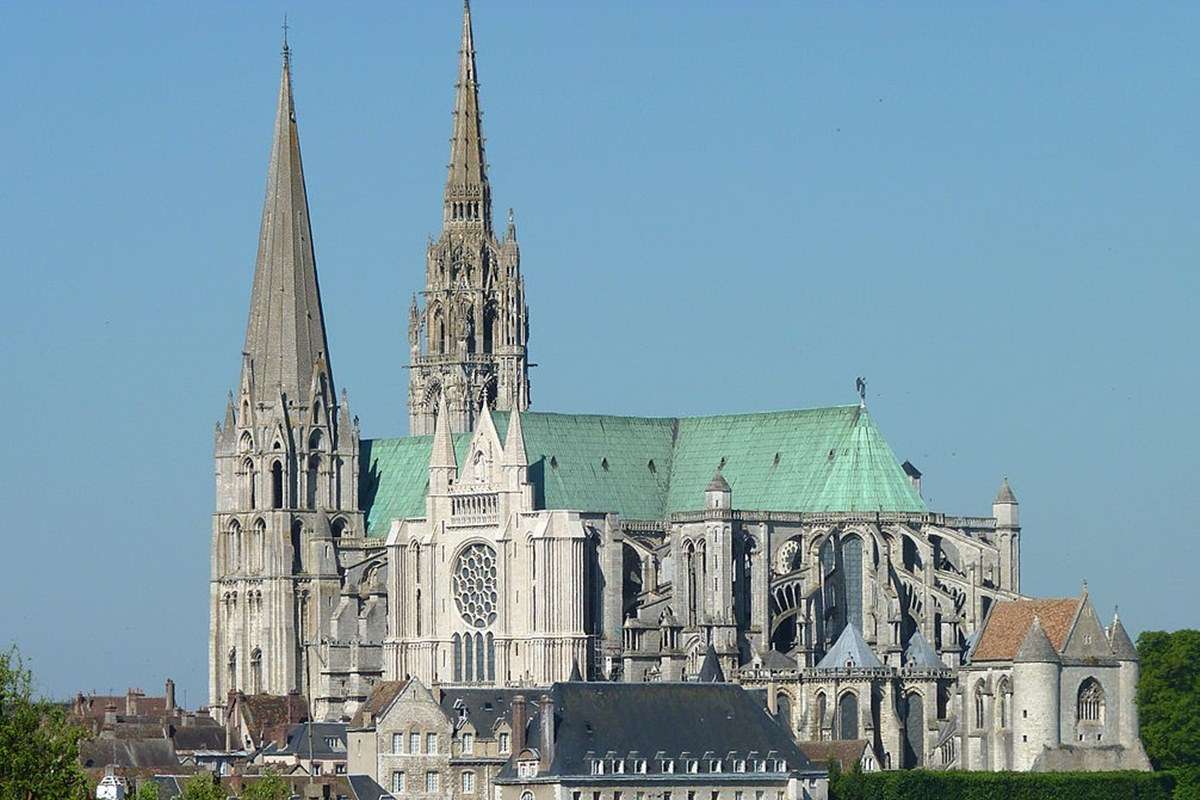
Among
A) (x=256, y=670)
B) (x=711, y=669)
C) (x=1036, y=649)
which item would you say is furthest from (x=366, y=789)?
(x=256, y=670)

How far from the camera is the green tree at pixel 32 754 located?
101938 mm

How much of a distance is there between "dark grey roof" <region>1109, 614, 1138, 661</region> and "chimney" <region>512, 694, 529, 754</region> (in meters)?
26.8

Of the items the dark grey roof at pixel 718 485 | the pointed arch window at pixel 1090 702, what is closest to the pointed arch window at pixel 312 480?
the dark grey roof at pixel 718 485

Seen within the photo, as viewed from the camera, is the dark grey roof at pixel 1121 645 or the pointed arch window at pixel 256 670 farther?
the pointed arch window at pixel 256 670

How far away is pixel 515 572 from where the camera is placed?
171750 millimetres

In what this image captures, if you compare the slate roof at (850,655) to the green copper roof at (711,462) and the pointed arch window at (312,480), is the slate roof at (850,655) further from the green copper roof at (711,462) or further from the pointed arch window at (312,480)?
the pointed arch window at (312,480)

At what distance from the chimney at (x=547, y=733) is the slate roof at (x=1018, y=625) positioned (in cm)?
2289

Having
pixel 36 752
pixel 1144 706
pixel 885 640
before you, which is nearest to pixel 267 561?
pixel 885 640

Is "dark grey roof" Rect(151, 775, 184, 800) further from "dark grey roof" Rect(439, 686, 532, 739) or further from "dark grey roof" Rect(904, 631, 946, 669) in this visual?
"dark grey roof" Rect(904, 631, 946, 669)

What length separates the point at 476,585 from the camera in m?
175

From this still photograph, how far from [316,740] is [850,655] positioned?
22.1 m

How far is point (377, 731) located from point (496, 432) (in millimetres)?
28023

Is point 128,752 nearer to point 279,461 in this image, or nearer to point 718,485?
point 718,485

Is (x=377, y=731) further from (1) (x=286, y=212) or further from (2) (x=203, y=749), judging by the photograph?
(1) (x=286, y=212)
